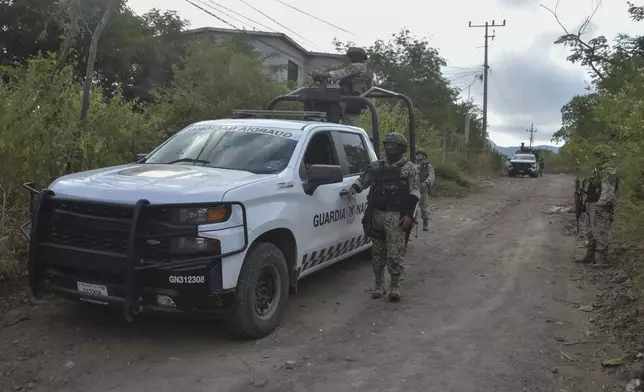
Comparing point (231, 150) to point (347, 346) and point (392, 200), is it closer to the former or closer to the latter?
point (392, 200)

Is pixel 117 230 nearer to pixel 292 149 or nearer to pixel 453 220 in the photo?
pixel 292 149

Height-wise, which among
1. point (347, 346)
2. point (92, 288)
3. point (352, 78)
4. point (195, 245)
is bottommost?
point (347, 346)

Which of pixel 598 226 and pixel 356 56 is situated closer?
pixel 598 226

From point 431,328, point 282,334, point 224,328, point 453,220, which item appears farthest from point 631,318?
point 453,220

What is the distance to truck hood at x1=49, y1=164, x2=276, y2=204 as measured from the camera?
14.0 feet

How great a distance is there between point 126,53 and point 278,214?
1835 cm

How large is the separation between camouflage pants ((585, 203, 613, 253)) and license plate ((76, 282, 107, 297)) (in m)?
6.34

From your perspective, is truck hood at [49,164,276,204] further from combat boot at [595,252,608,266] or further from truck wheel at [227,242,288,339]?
combat boot at [595,252,608,266]

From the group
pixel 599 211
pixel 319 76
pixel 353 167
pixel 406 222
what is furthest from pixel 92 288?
pixel 599 211

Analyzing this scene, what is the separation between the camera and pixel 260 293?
16.3ft

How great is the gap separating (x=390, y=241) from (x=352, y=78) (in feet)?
12.7

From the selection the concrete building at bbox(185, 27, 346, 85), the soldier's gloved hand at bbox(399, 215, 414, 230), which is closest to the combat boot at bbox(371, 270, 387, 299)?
the soldier's gloved hand at bbox(399, 215, 414, 230)

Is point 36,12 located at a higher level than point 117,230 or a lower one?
higher

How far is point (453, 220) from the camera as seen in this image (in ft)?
43.8
